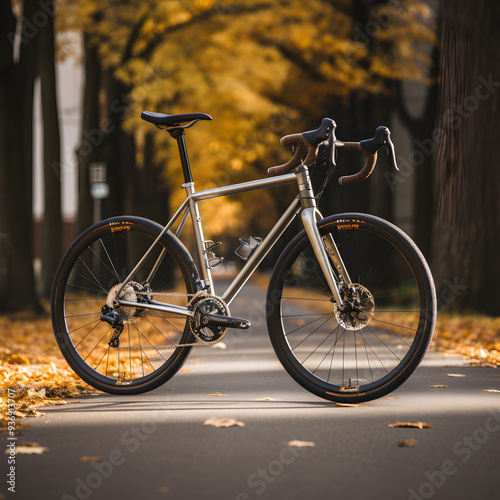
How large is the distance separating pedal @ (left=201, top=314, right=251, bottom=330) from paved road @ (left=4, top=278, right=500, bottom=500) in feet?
1.49

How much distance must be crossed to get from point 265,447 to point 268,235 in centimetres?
140

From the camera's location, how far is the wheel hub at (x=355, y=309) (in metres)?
4.63

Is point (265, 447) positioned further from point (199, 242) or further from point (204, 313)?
point (199, 242)

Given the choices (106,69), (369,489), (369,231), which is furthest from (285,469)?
(106,69)

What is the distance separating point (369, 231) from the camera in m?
4.68

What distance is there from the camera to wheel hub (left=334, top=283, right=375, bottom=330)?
4633 millimetres

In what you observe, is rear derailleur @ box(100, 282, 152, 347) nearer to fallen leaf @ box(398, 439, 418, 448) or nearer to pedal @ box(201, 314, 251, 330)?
pedal @ box(201, 314, 251, 330)

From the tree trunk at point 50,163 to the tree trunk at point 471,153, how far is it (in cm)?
724

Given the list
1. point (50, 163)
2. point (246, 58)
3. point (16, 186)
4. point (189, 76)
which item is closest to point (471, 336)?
point (16, 186)

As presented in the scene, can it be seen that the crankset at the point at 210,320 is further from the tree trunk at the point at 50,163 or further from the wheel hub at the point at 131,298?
the tree trunk at the point at 50,163

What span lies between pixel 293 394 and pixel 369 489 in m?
1.97

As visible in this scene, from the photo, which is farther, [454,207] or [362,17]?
[362,17]

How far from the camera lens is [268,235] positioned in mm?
4852

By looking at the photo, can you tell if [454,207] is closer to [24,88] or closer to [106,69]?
[24,88]
